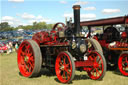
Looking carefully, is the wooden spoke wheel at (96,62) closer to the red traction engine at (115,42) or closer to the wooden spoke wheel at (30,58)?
the red traction engine at (115,42)

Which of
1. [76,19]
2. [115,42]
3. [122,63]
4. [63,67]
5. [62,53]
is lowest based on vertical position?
[122,63]

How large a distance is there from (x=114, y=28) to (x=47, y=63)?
369 centimetres

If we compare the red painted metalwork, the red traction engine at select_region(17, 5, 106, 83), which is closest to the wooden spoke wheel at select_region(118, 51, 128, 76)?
the red traction engine at select_region(17, 5, 106, 83)

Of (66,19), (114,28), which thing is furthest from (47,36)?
(114,28)

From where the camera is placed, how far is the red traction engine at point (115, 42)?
20.8ft

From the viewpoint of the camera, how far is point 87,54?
18.4ft

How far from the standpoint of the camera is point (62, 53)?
489 cm

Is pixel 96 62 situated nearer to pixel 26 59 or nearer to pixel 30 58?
pixel 30 58

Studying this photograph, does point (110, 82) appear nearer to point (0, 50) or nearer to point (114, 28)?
point (114, 28)

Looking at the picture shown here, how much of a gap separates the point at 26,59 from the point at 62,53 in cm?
192

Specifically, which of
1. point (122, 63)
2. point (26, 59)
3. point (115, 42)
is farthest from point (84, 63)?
point (115, 42)

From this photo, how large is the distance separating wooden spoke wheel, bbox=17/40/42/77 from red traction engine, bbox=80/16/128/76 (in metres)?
2.93

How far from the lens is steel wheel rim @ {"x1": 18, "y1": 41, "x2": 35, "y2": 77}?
19.9ft

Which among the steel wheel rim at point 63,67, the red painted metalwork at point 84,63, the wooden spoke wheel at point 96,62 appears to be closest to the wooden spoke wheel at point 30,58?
the steel wheel rim at point 63,67
